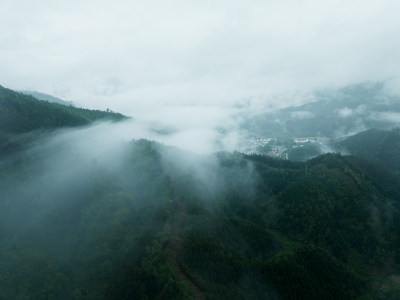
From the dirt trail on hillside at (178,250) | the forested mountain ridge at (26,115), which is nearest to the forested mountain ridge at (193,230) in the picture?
the dirt trail on hillside at (178,250)

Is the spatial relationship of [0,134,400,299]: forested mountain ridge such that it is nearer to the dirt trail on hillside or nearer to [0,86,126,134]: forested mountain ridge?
the dirt trail on hillside

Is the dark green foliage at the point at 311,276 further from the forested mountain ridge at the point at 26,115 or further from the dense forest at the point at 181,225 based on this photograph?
the forested mountain ridge at the point at 26,115

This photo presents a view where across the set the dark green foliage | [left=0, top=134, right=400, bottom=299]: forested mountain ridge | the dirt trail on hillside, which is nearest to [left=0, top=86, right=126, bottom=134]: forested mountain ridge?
[left=0, top=134, right=400, bottom=299]: forested mountain ridge

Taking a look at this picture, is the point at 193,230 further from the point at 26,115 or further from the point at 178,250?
the point at 26,115

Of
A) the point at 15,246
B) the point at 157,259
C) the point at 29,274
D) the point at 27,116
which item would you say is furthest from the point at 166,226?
the point at 27,116

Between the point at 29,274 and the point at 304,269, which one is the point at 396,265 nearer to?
the point at 304,269

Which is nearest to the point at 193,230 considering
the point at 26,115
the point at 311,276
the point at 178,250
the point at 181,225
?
the point at 181,225
